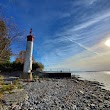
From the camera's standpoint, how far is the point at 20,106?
6.10 m

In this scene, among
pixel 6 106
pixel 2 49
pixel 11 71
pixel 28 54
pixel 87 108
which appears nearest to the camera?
pixel 6 106

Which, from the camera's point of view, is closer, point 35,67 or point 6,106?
point 6,106

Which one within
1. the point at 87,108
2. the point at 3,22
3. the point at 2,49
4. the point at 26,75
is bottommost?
the point at 87,108

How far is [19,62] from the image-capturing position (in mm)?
32125

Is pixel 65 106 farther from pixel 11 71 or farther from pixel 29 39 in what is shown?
pixel 11 71

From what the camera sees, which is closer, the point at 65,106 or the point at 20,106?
the point at 20,106

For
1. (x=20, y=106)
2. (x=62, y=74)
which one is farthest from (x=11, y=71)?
(x=20, y=106)

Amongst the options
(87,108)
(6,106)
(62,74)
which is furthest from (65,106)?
(62,74)

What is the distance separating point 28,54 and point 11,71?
15.8 meters

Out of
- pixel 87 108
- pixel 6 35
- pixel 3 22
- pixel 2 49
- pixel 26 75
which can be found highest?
pixel 3 22

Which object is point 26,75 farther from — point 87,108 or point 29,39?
point 87,108

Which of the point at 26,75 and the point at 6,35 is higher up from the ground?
the point at 6,35

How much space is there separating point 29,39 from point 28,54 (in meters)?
2.01

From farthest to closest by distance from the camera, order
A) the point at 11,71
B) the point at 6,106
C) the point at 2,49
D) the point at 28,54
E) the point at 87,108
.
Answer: the point at 11,71, the point at 28,54, the point at 2,49, the point at 87,108, the point at 6,106
